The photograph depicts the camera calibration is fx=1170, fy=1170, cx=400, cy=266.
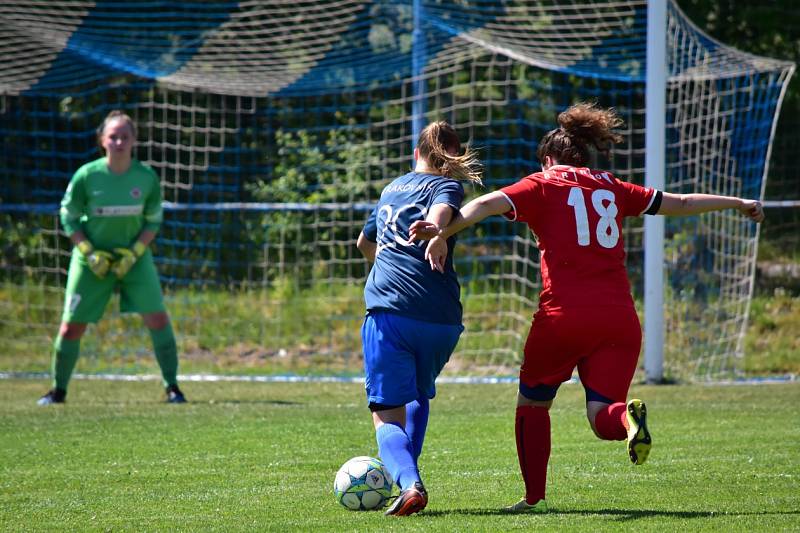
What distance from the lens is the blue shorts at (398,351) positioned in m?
4.96

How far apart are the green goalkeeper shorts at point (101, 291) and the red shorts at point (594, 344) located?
5.19m

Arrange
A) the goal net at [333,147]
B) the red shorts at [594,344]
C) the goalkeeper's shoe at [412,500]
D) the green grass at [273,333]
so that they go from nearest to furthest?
the goalkeeper's shoe at [412,500] → the red shorts at [594,344] → the goal net at [333,147] → the green grass at [273,333]

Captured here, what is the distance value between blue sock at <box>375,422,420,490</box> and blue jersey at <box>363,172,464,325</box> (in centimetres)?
49

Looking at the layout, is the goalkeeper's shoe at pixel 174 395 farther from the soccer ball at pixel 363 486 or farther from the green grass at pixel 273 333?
the soccer ball at pixel 363 486

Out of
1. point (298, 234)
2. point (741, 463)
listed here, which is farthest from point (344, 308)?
point (741, 463)

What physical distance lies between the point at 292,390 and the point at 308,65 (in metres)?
4.00

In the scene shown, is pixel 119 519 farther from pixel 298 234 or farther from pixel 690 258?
pixel 298 234

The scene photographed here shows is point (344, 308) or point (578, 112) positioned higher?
point (578, 112)

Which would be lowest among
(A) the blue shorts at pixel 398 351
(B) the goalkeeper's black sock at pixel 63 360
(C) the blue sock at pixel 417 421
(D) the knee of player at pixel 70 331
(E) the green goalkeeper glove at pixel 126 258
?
(B) the goalkeeper's black sock at pixel 63 360

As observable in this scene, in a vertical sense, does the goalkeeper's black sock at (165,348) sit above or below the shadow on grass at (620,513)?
below

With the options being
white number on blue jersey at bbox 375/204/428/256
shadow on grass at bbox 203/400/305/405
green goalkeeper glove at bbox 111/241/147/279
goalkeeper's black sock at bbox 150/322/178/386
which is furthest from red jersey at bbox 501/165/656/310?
goalkeeper's black sock at bbox 150/322/178/386

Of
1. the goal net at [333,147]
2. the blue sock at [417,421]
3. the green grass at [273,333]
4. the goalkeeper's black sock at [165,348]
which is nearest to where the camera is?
the blue sock at [417,421]

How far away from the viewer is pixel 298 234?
569 inches

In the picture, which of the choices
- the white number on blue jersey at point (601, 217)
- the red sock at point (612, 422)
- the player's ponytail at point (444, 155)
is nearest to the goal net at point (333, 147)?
the player's ponytail at point (444, 155)
